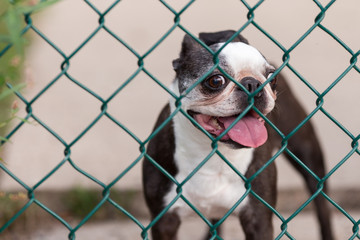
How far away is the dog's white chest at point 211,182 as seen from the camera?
8.52ft

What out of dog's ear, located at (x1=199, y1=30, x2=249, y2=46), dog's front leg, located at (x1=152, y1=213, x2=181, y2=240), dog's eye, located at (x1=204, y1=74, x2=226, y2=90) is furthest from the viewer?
dog's front leg, located at (x1=152, y1=213, x2=181, y2=240)

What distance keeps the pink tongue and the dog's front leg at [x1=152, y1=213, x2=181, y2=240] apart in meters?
0.63

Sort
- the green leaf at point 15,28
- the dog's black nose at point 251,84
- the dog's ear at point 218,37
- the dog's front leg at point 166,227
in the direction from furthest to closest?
1. the dog's front leg at point 166,227
2. the dog's ear at point 218,37
3. the dog's black nose at point 251,84
4. the green leaf at point 15,28

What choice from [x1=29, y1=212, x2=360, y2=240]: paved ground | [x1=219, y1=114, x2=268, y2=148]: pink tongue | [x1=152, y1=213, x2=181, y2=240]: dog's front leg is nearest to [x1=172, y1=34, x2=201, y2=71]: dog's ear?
[x1=219, y1=114, x2=268, y2=148]: pink tongue

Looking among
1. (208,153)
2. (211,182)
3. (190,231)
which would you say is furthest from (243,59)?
(190,231)

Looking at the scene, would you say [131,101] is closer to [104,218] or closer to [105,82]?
[105,82]

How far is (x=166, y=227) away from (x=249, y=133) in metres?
0.71

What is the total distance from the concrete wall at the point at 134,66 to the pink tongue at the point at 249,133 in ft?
6.19

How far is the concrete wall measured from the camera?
13.2 feet

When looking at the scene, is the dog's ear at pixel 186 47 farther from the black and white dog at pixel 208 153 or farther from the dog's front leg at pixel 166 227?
the dog's front leg at pixel 166 227

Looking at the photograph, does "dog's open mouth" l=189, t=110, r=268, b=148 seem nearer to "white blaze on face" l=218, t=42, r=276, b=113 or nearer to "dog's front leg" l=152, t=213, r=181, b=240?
"white blaze on face" l=218, t=42, r=276, b=113

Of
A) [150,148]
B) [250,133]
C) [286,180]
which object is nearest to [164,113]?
[150,148]

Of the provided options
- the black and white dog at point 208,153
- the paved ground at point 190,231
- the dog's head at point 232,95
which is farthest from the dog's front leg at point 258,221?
the paved ground at point 190,231

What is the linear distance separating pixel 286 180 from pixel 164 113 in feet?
4.88
